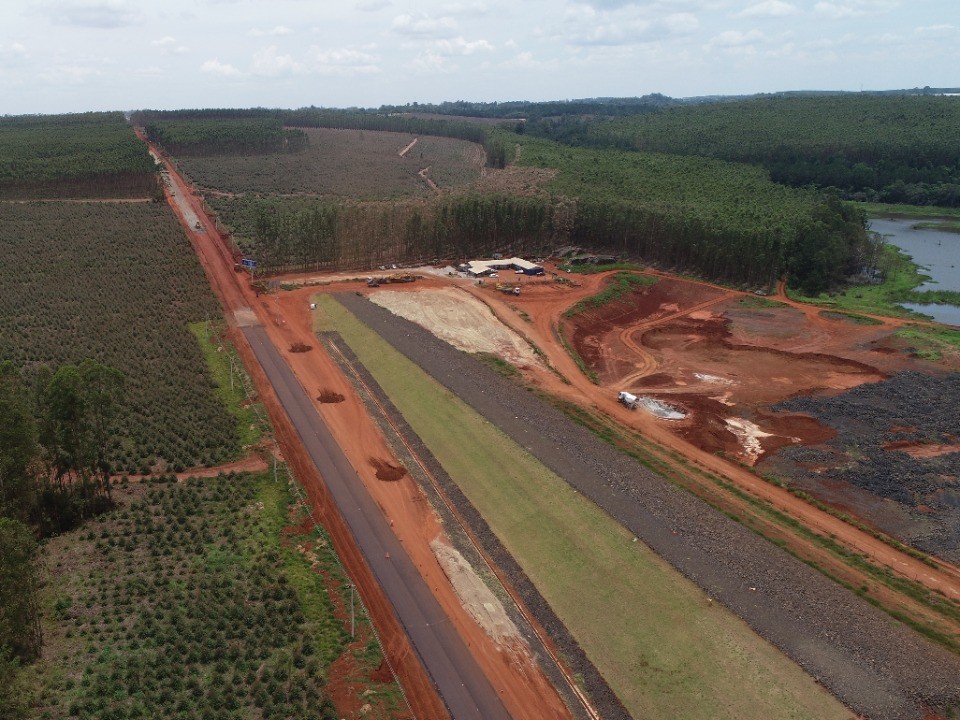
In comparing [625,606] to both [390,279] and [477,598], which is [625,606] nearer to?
[477,598]

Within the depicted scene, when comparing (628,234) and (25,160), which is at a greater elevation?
(25,160)

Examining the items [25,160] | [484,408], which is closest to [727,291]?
[484,408]

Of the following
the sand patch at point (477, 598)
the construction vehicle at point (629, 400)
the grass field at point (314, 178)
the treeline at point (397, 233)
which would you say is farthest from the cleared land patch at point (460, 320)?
the grass field at point (314, 178)

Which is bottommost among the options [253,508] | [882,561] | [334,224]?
[882,561]

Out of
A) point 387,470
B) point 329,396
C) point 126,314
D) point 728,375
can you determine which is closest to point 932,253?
point 728,375

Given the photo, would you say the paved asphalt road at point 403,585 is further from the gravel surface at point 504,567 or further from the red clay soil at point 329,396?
the gravel surface at point 504,567

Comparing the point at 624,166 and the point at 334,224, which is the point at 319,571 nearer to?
the point at 334,224

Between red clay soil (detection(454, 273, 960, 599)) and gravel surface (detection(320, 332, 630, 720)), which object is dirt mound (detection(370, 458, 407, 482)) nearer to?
gravel surface (detection(320, 332, 630, 720))
